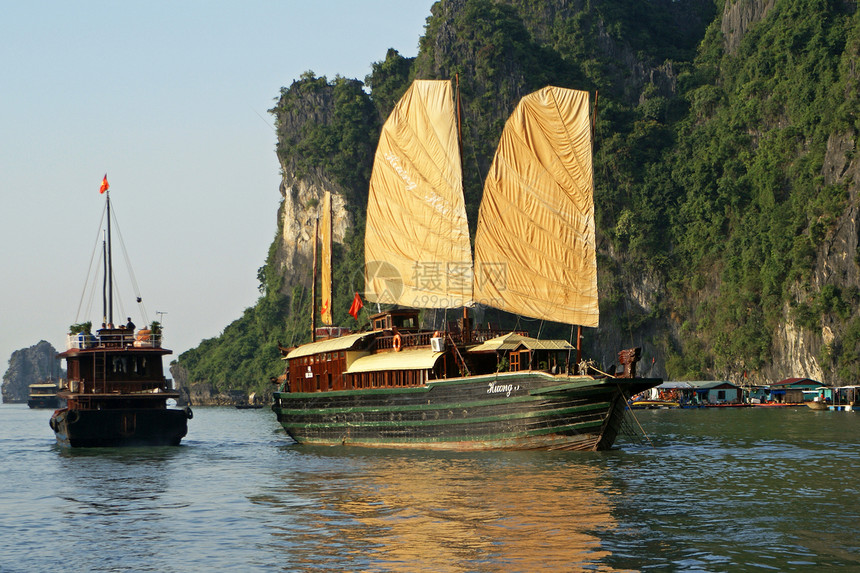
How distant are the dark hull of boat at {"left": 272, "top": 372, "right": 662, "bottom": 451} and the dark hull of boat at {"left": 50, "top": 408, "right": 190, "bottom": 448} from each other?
807 cm

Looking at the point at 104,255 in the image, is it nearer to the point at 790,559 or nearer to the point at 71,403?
the point at 71,403

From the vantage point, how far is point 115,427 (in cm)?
3966

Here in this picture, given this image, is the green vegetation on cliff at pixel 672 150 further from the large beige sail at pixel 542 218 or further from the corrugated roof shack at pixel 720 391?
the large beige sail at pixel 542 218

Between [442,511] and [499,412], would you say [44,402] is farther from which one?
[442,511]

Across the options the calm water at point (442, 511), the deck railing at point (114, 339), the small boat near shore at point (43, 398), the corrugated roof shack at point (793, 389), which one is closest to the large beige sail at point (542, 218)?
the calm water at point (442, 511)

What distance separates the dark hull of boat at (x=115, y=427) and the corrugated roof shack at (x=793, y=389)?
57.0 meters

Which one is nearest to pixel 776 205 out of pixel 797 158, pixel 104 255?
pixel 797 158

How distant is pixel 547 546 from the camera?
17.4 m

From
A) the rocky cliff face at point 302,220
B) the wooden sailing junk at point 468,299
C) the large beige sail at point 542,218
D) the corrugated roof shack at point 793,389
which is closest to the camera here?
the wooden sailing junk at point 468,299

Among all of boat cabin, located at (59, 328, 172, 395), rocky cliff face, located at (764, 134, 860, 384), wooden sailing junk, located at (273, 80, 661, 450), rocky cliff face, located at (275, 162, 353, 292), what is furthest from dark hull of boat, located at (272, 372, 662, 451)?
rocky cliff face, located at (275, 162, 353, 292)

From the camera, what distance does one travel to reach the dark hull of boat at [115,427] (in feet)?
129

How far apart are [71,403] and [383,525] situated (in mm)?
25203

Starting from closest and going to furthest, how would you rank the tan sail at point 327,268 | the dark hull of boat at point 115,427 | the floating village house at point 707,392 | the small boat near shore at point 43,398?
the dark hull of boat at point 115,427, the tan sail at point 327,268, the floating village house at point 707,392, the small boat near shore at point 43,398

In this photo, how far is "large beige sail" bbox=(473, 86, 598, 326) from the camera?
126 ft
